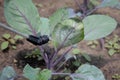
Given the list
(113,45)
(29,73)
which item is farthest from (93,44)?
(29,73)

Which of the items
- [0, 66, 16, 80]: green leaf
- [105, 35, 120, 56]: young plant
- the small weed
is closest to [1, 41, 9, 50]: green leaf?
[0, 66, 16, 80]: green leaf

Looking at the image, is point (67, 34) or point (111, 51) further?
point (111, 51)

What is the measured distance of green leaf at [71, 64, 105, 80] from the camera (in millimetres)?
1184

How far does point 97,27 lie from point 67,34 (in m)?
0.23

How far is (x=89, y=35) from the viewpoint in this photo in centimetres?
128

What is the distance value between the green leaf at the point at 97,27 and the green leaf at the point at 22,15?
24 cm

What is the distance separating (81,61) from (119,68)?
0.75 ft

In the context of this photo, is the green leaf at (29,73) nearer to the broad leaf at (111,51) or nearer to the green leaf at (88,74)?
the green leaf at (88,74)

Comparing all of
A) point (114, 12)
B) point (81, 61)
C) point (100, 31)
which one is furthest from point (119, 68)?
point (114, 12)

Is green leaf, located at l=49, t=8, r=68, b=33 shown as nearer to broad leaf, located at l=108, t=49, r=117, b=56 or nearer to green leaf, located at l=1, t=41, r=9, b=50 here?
green leaf, located at l=1, t=41, r=9, b=50

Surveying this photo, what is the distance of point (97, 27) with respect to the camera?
4.22ft

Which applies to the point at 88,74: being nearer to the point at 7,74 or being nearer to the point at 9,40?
the point at 7,74

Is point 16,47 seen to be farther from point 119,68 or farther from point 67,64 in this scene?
point 119,68

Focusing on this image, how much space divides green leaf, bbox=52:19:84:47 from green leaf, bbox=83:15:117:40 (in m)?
0.16
